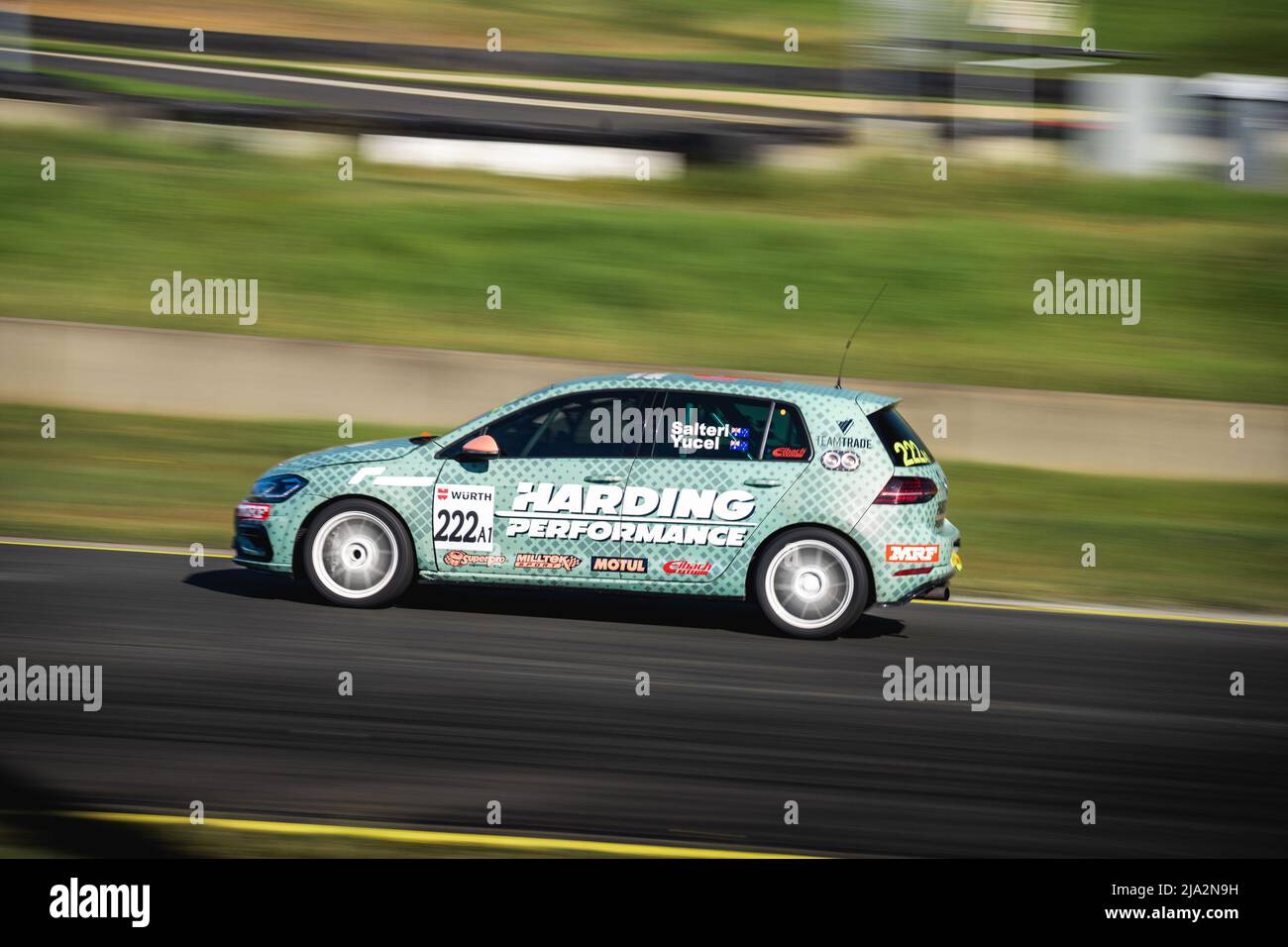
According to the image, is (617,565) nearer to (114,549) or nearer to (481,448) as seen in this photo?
(481,448)

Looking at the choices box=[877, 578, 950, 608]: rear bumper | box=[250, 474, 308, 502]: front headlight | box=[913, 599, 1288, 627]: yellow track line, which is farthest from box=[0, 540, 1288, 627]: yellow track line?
box=[250, 474, 308, 502]: front headlight

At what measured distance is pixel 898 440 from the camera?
9.59 metres

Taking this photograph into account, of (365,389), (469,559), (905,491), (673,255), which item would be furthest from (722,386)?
(673,255)

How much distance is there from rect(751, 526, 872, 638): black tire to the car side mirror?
182 centimetres

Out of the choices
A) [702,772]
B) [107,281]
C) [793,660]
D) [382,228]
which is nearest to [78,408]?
[107,281]

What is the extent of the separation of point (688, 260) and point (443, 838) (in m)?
14.4

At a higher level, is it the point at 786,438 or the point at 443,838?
the point at 786,438

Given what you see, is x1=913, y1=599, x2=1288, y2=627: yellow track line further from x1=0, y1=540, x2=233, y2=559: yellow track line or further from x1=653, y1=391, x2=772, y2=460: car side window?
x1=0, y1=540, x2=233, y2=559: yellow track line

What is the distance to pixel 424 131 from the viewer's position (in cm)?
2145

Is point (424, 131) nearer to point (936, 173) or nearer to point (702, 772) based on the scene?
point (936, 173)

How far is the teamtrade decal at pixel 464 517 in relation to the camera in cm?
933

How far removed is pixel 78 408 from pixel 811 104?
1415 centimetres

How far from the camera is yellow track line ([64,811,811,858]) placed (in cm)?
555

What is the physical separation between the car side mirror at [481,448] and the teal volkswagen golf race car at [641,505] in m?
0.01
